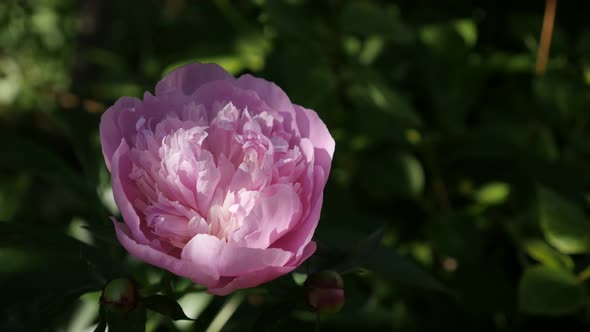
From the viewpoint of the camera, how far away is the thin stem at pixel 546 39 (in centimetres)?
112

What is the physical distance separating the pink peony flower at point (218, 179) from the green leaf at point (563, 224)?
424mm

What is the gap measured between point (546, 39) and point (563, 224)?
0.38 m

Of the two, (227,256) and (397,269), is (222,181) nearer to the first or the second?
(227,256)

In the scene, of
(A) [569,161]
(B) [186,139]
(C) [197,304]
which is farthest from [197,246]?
(A) [569,161]

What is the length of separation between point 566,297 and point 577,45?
53 cm

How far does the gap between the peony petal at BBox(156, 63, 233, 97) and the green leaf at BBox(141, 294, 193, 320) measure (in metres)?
0.19

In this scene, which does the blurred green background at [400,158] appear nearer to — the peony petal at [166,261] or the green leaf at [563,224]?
the green leaf at [563,224]

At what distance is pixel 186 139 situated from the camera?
0.56 metres

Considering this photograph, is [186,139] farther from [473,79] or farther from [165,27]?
[165,27]

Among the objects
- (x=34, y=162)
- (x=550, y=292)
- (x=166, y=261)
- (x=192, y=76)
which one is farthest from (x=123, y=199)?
(x=550, y=292)

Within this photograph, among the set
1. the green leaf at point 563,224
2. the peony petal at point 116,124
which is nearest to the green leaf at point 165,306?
the peony petal at point 116,124

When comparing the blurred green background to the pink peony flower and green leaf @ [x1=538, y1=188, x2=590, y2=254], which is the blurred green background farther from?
the pink peony flower

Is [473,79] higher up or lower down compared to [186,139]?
lower down

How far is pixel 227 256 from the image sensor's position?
0.51 m
